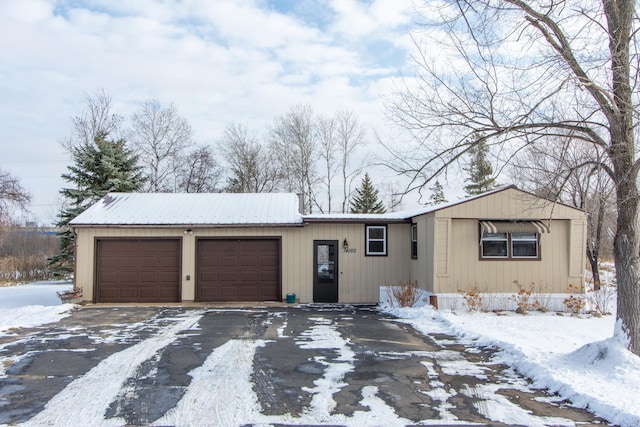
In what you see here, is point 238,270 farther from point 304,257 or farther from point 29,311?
point 29,311

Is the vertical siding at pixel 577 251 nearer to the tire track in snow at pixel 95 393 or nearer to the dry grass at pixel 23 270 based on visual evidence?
the tire track in snow at pixel 95 393

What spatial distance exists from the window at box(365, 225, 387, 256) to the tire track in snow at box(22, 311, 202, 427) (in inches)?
321

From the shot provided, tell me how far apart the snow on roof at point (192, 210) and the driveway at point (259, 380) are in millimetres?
5317

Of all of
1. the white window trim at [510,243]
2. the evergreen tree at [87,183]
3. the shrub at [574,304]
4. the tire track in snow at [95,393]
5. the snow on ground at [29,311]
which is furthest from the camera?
the evergreen tree at [87,183]

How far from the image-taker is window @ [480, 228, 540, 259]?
12680mm

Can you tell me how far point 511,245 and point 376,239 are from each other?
4.00m

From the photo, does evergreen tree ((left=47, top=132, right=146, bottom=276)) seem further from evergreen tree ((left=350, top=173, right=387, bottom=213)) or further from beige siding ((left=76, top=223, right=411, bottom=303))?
evergreen tree ((left=350, top=173, right=387, bottom=213))

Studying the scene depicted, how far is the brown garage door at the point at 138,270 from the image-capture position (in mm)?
14445

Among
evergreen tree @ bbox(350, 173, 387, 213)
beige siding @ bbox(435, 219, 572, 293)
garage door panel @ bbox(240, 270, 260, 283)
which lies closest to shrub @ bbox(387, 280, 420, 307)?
beige siding @ bbox(435, 219, 572, 293)

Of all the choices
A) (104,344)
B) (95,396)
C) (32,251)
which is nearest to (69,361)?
(104,344)

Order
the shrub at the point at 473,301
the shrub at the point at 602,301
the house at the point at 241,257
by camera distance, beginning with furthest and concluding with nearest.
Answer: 1. the house at the point at 241,257
2. the shrub at the point at 602,301
3. the shrub at the point at 473,301

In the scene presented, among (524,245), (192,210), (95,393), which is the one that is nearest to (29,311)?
(192,210)

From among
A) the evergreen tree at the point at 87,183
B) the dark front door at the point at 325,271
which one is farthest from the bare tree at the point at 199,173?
the dark front door at the point at 325,271

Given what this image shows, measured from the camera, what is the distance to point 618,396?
5.02m
